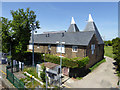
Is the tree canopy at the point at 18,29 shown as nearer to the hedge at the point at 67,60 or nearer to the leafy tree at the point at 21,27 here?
the leafy tree at the point at 21,27

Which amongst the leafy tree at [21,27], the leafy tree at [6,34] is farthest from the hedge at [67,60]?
the leafy tree at [6,34]

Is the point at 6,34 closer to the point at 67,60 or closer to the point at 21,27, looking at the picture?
the point at 21,27

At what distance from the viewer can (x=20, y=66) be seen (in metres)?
13.0

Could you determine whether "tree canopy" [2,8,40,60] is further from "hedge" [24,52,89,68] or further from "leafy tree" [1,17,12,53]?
"hedge" [24,52,89,68]

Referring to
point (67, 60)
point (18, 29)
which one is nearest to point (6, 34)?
point (18, 29)

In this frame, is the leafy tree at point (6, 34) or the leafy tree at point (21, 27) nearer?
the leafy tree at point (6, 34)

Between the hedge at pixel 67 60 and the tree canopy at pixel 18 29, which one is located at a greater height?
the tree canopy at pixel 18 29

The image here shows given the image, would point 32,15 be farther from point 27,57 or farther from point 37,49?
point 37,49

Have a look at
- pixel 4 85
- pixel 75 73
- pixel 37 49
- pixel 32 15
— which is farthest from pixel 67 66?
pixel 37 49

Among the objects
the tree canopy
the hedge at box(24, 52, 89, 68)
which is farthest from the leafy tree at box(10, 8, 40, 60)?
the hedge at box(24, 52, 89, 68)

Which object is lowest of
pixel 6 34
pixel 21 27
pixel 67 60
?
pixel 67 60

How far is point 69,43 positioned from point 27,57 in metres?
10.3

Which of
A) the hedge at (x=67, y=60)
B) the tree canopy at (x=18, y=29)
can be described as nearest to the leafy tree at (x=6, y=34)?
the tree canopy at (x=18, y=29)

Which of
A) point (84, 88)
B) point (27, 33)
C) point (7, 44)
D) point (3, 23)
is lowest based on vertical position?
point (84, 88)
